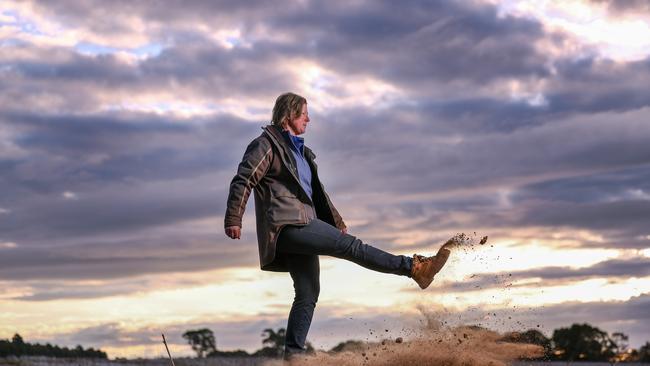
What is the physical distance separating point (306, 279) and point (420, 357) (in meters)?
1.21

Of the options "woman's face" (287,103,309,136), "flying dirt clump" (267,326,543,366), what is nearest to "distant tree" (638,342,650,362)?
"flying dirt clump" (267,326,543,366)

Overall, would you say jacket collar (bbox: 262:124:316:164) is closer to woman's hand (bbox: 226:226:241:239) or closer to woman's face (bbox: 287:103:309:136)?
woman's face (bbox: 287:103:309:136)

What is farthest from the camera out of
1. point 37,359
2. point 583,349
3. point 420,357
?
point 583,349

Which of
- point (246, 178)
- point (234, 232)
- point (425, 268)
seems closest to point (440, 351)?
point (425, 268)

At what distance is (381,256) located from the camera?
7.76 metres

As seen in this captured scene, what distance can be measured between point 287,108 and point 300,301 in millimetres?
1707

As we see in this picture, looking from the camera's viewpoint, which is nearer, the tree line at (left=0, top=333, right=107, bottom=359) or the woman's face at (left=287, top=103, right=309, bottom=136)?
the woman's face at (left=287, top=103, right=309, bottom=136)

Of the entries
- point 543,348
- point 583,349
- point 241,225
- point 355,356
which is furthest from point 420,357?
point 583,349

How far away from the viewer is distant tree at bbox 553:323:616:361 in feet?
59.3

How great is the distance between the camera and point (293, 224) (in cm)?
773

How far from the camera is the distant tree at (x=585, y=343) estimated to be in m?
18.1

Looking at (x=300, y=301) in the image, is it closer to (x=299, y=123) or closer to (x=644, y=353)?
(x=299, y=123)

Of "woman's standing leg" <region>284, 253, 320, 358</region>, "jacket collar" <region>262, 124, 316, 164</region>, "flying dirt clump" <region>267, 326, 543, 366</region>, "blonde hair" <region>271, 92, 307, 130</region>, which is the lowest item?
"flying dirt clump" <region>267, 326, 543, 366</region>

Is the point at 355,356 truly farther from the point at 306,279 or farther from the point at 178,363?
the point at 178,363
